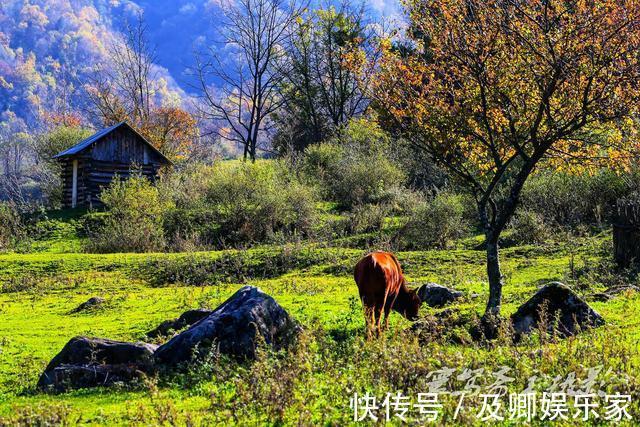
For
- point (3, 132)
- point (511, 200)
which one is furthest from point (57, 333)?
point (3, 132)

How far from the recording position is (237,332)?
10.1 m

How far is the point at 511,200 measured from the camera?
12.3 meters

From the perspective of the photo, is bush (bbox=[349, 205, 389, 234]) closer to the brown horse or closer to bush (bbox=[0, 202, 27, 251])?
bush (bbox=[0, 202, 27, 251])

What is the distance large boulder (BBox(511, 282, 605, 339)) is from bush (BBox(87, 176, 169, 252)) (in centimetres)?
1945

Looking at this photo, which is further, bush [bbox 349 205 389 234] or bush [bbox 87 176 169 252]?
bush [bbox 349 205 389 234]

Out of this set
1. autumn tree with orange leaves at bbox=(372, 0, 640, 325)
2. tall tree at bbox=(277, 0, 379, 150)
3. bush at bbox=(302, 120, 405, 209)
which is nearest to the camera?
autumn tree with orange leaves at bbox=(372, 0, 640, 325)

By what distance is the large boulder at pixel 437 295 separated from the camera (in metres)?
14.5

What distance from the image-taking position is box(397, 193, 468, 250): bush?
26641mm

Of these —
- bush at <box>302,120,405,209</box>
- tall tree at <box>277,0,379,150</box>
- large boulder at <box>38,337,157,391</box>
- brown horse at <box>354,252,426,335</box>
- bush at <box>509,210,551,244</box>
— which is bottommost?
large boulder at <box>38,337,157,391</box>

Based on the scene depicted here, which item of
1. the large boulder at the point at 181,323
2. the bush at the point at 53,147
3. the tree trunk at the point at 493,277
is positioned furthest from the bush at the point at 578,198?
the bush at the point at 53,147

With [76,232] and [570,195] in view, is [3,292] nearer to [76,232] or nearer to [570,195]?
[76,232]

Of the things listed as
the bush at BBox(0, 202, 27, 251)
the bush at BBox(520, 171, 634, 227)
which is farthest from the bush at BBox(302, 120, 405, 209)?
the bush at BBox(0, 202, 27, 251)

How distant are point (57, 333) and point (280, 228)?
59.0 feet

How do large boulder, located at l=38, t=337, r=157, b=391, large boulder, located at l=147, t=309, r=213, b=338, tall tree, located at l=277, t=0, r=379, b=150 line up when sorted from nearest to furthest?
1. large boulder, located at l=38, t=337, r=157, b=391
2. large boulder, located at l=147, t=309, r=213, b=338
3. tall tree, located at l=277, t=0, r=379, b=150
